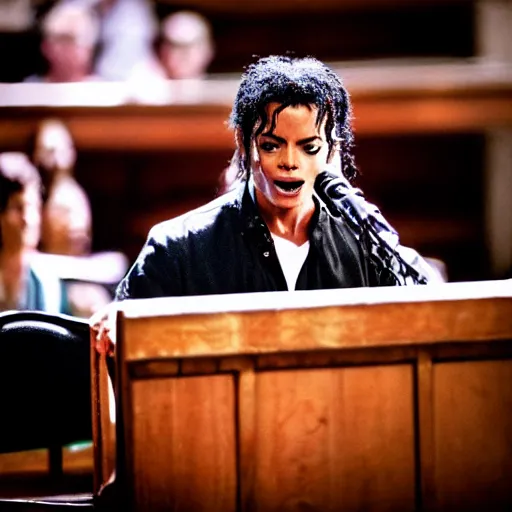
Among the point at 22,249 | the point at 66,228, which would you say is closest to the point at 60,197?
the point at 66,228

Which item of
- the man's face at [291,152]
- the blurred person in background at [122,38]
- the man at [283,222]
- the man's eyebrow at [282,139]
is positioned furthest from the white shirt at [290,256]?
the blurred person in background at [122,38]

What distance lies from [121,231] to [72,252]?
3.43 ft

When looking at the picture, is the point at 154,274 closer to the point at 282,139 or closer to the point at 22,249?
the point at 282,139

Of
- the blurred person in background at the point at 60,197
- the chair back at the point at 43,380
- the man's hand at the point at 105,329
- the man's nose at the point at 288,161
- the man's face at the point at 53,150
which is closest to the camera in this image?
the man's hand at the point at 105,329

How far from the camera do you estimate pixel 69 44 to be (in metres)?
3.78

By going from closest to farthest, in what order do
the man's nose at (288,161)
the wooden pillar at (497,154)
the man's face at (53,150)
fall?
1. the man's nose at (288,161)
2. the man's face at (53,150)
3. the wooden pillar at (497,154)

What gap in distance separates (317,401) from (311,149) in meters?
0.55

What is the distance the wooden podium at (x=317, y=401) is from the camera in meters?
1.38

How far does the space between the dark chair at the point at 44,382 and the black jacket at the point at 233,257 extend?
13.7 inches

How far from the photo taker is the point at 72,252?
321 centimetres

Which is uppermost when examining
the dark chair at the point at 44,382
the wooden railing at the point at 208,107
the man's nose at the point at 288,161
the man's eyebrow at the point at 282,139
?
the wooden railing at the point at 208,107

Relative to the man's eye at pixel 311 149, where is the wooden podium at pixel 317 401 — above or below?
below

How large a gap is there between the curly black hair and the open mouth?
109 millimetres

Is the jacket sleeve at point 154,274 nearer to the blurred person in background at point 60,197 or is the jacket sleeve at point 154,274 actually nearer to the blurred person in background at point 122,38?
the blurred person in background at point 60,197
